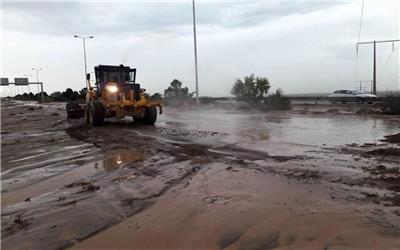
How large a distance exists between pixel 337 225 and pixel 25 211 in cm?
471

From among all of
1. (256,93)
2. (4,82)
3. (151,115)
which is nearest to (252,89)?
(256,93)

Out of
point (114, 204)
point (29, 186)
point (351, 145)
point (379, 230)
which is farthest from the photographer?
point (351, 145)

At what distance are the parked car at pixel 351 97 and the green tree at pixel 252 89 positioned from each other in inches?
350

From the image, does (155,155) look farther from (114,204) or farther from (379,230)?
(379,230)

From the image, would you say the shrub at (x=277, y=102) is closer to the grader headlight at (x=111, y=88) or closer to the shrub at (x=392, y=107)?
the shrub at (x=392, y=107)

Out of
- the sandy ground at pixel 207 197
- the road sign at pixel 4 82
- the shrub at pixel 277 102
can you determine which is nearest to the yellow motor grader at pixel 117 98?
the sandy ground at pixel 207 197

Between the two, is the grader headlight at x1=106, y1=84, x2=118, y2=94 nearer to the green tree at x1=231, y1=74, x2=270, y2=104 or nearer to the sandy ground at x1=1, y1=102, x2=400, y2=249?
the sandy ground at x1=1, y1=102, x2=400, y2=249

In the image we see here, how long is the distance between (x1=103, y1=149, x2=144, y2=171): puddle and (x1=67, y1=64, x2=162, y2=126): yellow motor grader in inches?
307

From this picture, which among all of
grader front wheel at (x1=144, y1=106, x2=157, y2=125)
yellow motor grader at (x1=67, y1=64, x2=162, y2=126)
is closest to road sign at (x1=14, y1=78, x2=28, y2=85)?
yellow motor grader at (x1=67, y1=64, x2=162, y2=126)

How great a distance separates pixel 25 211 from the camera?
7.23 m

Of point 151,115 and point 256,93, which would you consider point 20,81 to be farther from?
point 151,115

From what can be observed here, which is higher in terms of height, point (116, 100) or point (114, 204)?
point (116, 100)

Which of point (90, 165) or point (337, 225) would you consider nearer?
point (337, 225)

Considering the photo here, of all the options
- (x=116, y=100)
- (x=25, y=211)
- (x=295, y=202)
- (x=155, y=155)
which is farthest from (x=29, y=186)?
(x=116, y=100)
